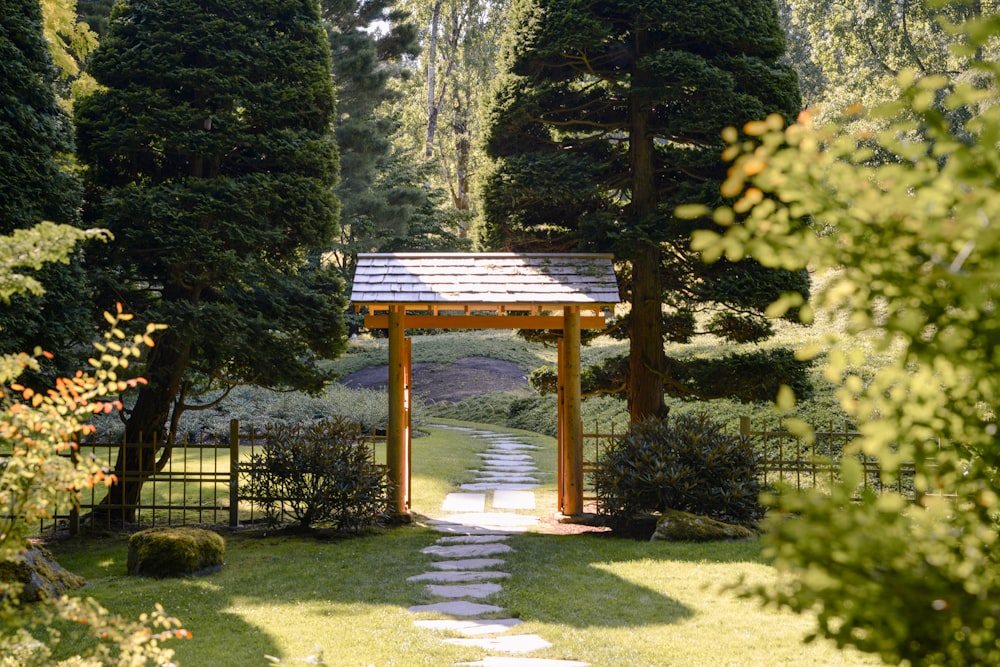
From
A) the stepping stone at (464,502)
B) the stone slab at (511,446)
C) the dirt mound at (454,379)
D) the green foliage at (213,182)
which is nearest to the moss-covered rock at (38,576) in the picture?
the green foliage at (213,182)

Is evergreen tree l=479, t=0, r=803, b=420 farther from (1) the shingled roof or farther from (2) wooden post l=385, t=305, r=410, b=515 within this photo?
(2) wooden post l=385, t=305, r=410, b=515

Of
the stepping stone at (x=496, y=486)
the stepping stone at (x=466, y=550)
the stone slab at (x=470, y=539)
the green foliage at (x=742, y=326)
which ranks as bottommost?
the stepping stone at (x=496, y=486)

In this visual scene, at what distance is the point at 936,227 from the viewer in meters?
1.58

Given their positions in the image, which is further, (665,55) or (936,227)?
(665,55)

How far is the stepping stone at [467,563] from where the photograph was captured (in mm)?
7832

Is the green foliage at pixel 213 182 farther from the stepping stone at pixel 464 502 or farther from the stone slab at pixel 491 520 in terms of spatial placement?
the stepping stone at pixel 464 502

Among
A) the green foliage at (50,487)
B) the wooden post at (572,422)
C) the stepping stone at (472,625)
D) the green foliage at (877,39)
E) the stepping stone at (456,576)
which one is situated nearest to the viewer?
the green foliage at (50,487)

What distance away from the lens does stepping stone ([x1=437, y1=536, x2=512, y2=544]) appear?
29.3ft

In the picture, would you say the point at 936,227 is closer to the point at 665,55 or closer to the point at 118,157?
the point at 665,55

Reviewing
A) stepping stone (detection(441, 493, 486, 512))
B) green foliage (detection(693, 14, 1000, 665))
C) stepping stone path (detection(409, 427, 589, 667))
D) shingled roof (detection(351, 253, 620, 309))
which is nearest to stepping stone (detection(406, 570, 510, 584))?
stepping stone path (detection(409, 427, 589, 667))

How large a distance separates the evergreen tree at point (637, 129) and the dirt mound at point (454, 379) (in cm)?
1365

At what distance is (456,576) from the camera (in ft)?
24.7

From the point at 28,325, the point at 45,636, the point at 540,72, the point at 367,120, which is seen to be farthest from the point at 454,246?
the point at 45,636

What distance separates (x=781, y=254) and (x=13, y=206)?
7687 mm
